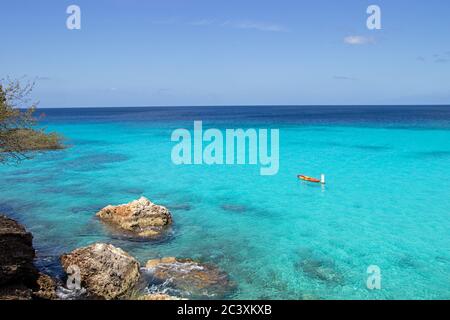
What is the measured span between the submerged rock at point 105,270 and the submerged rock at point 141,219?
19.0 feet

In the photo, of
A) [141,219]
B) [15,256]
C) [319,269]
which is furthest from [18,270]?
[319,269]

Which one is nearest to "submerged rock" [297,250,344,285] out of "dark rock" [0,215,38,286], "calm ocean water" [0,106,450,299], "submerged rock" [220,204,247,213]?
"calm ocean water" [0,106,450,299]

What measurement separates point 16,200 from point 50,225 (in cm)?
A: 887

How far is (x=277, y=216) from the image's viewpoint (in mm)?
28500

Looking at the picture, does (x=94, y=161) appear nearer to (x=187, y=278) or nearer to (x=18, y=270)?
(x=187, y=278)

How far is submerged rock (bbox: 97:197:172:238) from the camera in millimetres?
24000

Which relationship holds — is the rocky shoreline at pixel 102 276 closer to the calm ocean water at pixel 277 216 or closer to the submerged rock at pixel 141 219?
the calm ocean water at pixel 277 216

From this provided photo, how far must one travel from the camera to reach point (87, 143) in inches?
3007

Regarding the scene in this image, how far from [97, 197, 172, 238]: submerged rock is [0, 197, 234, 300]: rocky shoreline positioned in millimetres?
4752

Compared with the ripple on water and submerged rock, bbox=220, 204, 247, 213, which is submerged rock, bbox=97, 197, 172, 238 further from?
the ripple on water

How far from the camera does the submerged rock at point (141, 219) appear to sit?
24000mm

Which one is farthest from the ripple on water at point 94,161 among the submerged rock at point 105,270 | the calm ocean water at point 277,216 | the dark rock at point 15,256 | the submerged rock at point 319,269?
the submerged rock at point 319,269
